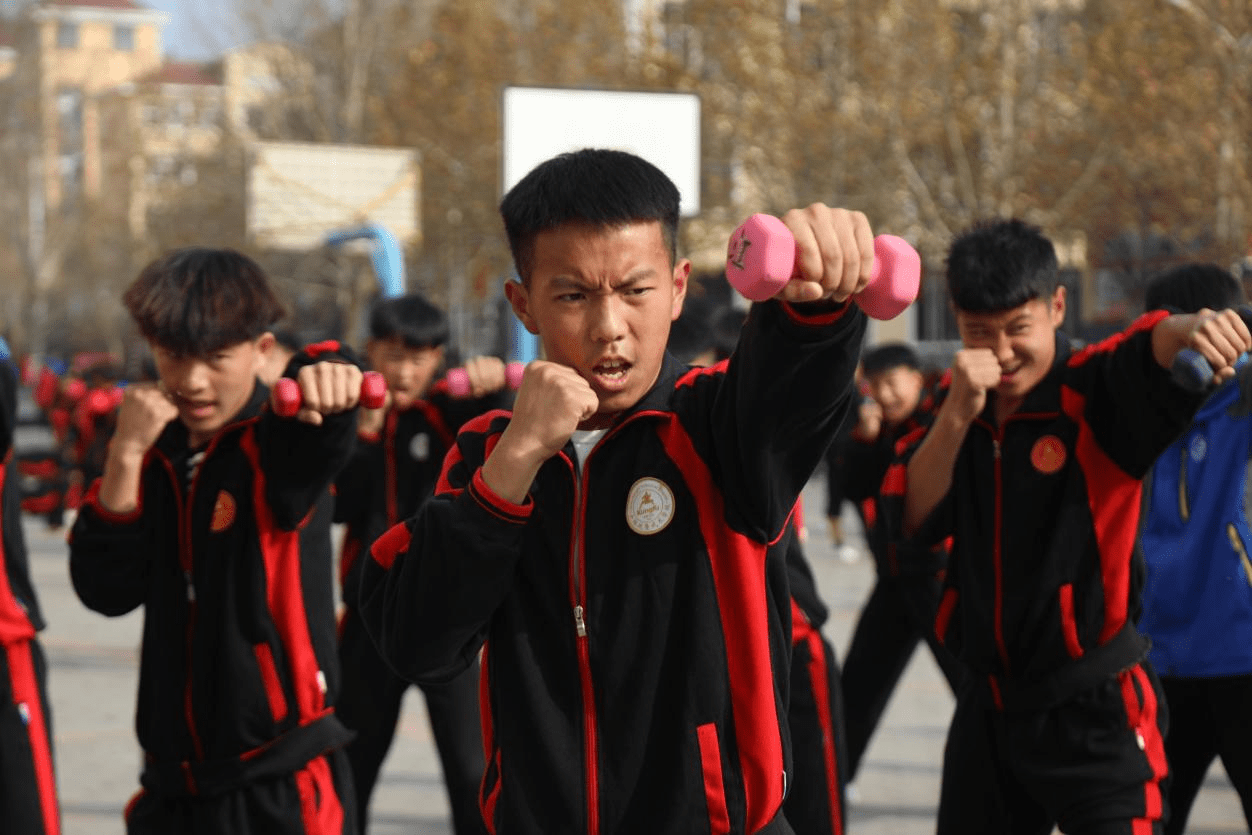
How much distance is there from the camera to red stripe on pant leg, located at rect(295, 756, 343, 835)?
3387mm

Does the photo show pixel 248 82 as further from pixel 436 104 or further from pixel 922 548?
pixel 922 548

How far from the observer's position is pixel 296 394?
305 cm

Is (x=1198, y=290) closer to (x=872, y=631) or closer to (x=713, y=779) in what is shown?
(x=872, y=631)

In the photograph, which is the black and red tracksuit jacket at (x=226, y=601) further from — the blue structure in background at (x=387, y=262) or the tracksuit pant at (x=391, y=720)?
the blue structure in background at (x=387, y=262)

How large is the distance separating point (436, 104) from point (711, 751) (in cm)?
2544

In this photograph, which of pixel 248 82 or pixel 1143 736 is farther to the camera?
pixel 248 82

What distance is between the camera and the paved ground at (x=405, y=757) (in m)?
5.69

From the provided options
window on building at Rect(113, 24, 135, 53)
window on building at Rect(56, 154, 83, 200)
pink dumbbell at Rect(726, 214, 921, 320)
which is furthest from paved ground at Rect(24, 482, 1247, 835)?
window on building at Rect(113, 24, 135, 53)

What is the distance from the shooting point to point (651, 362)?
2.33 m

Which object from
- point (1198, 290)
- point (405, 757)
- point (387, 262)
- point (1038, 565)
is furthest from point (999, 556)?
point (387, 262)

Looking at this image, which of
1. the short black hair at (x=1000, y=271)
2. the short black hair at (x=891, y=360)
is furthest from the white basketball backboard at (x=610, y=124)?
the short black hair at (x=1000, y=271)

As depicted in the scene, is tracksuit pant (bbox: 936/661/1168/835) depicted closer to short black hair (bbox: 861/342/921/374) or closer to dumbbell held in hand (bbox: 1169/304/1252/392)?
dumbbell held in hand (bbox: 1169/304/1252/392)

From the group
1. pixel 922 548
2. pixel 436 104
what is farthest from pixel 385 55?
pixel 922 548

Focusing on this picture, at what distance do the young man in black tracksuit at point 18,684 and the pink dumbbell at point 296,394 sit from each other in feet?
4.05
